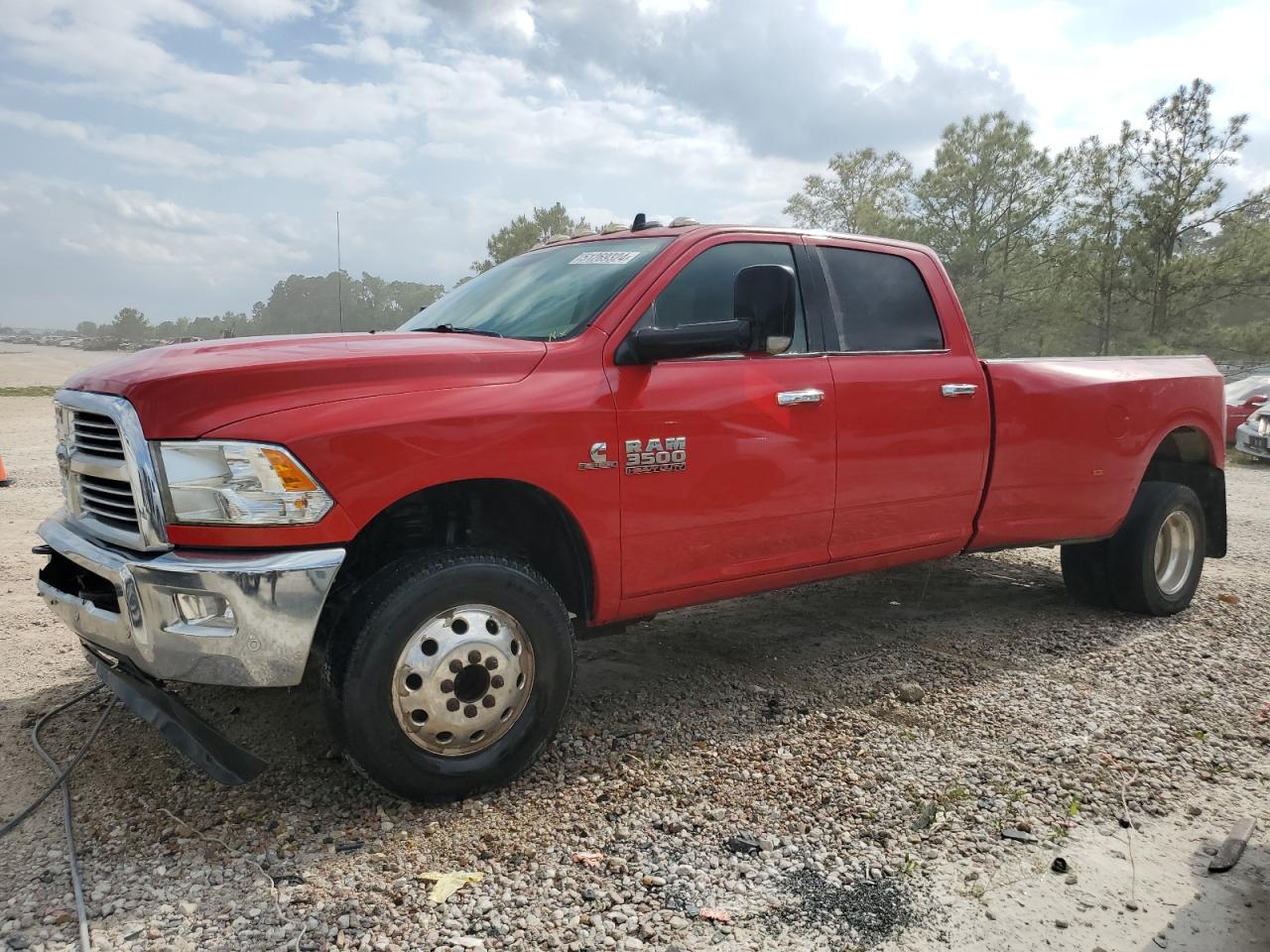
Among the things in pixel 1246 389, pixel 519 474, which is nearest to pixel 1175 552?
pixel 519 474

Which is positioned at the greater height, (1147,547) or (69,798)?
(1147,547)

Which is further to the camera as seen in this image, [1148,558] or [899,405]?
[1148,558]

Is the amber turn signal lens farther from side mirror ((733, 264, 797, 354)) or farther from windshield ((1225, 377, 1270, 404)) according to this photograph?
windshield ((1225, 377, 1270, 404))

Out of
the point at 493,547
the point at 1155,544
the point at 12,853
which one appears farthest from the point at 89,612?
the point at 1155,544

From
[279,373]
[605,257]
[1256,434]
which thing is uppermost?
[605,257]

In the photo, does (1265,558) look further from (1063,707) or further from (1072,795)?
(1072,795)

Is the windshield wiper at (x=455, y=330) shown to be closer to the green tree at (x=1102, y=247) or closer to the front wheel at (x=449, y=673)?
the front wheel at (x=449, y=673)

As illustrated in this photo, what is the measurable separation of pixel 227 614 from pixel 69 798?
103 cm

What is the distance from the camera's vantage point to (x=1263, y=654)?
472 cm

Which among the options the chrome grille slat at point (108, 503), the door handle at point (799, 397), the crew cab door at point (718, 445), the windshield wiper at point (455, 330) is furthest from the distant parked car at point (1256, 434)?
the chrome grille slat at point (108, 503)

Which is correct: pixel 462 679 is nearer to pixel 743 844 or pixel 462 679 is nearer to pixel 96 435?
pixel 743 844

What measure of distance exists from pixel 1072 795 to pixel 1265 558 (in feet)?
16.8

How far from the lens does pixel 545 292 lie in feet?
12.5

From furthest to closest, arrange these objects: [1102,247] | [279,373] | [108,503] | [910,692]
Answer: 1. [1102,247]
2. [910,692]
3. [108,503]
4. [279,373]
